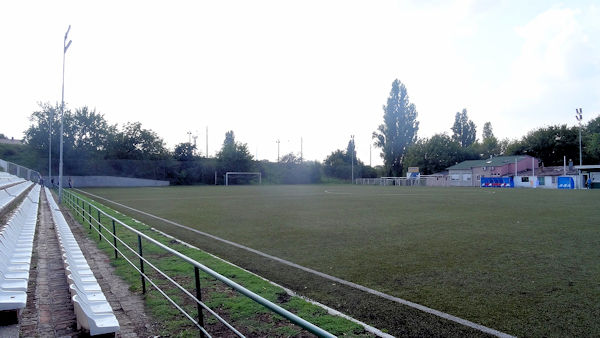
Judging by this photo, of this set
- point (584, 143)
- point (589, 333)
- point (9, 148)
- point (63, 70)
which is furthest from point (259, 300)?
point (584, 143)

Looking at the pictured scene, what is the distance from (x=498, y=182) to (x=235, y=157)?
42.1 metres

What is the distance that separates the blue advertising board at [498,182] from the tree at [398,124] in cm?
1798

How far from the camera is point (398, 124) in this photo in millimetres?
70562

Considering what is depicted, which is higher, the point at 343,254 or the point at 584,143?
the point at 584,143

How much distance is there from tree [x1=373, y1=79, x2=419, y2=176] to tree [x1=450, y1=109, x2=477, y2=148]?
2403 centimetres

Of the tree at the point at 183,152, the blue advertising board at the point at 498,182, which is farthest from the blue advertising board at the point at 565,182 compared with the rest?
the tree at the point at 183,152

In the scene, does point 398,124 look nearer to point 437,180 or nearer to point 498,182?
point 437,180

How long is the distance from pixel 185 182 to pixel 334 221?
5280 centimetres

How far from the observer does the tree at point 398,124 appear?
2778 inches

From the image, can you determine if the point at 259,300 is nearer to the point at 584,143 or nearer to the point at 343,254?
the point at 343,254

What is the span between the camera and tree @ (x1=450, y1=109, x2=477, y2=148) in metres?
89.1

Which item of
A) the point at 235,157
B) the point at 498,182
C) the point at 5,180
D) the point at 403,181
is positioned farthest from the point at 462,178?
the point at 5,180

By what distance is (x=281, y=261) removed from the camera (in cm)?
718

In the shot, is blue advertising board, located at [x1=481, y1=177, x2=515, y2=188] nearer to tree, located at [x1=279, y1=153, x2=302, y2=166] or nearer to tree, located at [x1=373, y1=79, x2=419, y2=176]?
tree, located at [x1=373, y1=79, x2=419, y2=176]
